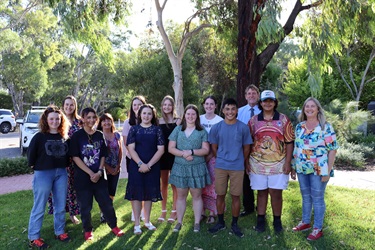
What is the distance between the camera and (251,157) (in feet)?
14.4

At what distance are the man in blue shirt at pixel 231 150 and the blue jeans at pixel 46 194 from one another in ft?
6.69

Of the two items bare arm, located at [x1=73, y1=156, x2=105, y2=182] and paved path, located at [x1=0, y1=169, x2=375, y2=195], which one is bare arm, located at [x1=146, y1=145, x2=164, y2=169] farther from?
paved path, located at [x1=0, y1=169, x2=375, y2=195]

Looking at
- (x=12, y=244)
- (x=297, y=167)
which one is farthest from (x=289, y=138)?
(x=12, y=244)

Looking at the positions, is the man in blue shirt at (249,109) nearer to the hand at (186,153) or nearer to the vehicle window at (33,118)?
the hand at (186,153)

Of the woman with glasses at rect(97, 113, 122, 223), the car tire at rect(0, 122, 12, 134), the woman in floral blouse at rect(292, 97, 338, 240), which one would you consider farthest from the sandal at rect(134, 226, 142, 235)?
the car tire at rect(0, 122, 12, 134)

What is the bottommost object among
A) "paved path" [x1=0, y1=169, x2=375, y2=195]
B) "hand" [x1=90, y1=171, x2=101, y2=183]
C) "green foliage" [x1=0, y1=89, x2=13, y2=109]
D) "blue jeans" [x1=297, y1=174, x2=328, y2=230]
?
"paved path" [x1=0, y1=169, x2=375, y2=195]

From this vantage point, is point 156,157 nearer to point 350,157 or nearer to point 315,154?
point 315,154

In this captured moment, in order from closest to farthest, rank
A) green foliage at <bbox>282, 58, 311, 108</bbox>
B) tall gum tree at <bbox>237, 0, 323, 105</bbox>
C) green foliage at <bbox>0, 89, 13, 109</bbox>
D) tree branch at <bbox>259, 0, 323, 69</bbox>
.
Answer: tall gum tree at <bbox>237, 0, 323, 105</bbox> < tree branch at <bbox>259, 0, 323, 69</bbox> < green foliage at <bbox>282, 58, 311, 108</bbox> < green foliage at <bbox>0, 89, 13, 109</bbox>

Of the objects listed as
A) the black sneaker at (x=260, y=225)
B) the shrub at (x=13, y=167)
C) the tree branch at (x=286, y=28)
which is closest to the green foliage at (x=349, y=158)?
the tree branch at (x=286, y=28)

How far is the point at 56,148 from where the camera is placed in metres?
4.02

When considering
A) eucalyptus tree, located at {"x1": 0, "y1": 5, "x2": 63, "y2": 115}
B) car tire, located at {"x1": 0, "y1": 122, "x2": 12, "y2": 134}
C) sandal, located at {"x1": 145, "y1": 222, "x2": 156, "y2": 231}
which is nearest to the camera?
sandal, located at {"x1": 145, "y1": 222, "x2": 156, "y2": 231}

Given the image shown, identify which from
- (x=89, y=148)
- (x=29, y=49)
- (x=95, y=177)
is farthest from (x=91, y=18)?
(x=29, y=49)

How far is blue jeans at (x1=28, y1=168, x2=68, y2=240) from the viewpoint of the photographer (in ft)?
13.1

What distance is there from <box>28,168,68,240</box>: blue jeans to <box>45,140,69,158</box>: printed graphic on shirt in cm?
22
